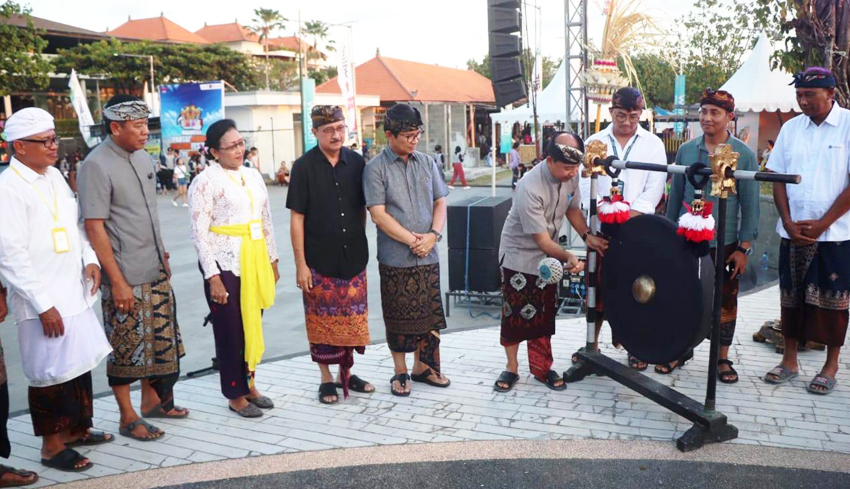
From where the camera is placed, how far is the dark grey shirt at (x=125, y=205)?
11.3 ft

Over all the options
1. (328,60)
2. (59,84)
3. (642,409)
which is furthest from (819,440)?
(328,60)

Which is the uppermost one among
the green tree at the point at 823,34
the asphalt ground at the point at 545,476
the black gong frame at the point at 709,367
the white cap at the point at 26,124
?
the green tree at the point at 823,34

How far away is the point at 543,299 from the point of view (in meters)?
4.16

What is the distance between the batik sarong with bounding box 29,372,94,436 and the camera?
11.0 feet

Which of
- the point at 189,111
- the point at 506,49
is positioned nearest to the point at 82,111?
the point at 189,111

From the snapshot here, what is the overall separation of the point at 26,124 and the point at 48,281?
737mm

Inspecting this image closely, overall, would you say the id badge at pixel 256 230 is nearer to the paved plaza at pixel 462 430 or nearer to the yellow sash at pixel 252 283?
the yellow sash at pixel 252 283

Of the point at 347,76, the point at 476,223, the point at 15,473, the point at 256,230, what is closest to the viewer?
the point at 15,473

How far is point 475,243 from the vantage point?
6.96 m

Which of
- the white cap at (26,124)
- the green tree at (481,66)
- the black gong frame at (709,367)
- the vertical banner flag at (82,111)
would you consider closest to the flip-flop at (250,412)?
the white cap at (26,124)

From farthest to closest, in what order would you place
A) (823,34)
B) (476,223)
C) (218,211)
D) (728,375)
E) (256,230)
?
(476,223)
(823,34)
(728,375)
(256,230)
(218,211)

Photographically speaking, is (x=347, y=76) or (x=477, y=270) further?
(x=347, y=76)

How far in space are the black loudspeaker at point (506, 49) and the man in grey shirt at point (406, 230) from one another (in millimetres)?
5667

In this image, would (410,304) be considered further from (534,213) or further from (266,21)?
(266,21)
